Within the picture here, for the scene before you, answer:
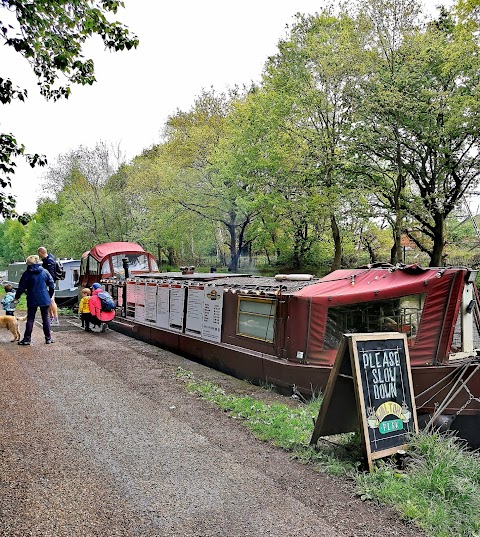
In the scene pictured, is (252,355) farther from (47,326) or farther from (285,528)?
(285,528)

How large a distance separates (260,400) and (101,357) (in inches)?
151

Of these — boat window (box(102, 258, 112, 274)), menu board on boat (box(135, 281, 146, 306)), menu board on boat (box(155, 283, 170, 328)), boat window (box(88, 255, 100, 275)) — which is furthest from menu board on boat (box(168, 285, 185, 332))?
boat window (box(88, 255, 100, 275))

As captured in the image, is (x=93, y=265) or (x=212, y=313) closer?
(x=212, y=313)

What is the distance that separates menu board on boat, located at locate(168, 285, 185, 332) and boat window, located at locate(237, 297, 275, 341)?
2.74 meters

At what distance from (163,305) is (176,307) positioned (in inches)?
33.9

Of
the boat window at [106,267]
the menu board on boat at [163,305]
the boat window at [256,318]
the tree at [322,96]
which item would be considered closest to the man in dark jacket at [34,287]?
the menu board on boat at [163,305]

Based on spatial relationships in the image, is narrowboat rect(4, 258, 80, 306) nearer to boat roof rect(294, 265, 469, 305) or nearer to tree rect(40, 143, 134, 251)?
tree rect(40, 143, 134, 251)

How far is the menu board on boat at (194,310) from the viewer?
1107cm

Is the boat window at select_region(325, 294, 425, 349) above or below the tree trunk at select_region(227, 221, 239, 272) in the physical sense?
below

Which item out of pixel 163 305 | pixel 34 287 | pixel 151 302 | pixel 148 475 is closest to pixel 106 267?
pixel 151 302

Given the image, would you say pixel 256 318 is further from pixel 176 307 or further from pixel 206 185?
pixel 206 185

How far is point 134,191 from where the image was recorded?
3609cm

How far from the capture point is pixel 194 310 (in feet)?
37.4

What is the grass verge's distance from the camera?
147 inches
